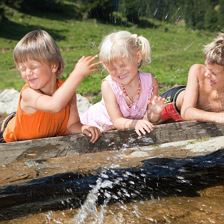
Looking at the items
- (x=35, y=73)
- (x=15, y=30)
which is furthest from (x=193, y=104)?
(x=15, y=30)

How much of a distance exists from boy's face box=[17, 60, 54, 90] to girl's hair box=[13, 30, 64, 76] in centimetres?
4

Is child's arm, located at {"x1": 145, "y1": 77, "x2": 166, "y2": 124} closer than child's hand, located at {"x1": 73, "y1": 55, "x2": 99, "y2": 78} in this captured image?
No

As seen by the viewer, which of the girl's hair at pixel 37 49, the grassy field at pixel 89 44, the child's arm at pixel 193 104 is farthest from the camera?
the grassy field at pixel 89 44

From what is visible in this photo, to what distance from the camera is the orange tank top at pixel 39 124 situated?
4562 mm

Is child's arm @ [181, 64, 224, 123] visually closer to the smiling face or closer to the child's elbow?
the smiling face

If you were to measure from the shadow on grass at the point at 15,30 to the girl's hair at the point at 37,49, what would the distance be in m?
29.2

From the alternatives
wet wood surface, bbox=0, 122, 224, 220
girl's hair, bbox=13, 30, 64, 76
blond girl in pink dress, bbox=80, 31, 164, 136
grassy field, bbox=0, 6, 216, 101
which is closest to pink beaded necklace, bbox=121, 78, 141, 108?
blond girl in pink dress, bbox=80, 31, 164, 136

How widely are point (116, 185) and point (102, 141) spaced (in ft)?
1.91


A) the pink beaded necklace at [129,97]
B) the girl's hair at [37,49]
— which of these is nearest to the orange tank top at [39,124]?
the girl's hair at [37,49]

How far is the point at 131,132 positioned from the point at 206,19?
48.3 meters

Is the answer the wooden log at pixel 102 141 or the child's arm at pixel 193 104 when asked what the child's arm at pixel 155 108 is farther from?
the wooden log at pixel 102 141

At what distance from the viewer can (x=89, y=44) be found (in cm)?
3256

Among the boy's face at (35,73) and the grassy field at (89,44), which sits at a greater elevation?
the boy's face at (35,73)

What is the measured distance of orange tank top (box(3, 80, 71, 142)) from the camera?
15.0 ft
